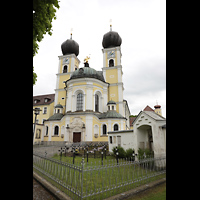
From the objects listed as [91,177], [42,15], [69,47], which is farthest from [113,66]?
[91,177]

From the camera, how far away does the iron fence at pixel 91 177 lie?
15.8 ft

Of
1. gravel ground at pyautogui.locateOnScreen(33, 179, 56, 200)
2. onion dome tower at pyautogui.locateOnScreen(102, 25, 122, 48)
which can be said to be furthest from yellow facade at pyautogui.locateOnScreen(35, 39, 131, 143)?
gravel ground at pyautogui.locateOnScreen(33, 179, 56, 200)

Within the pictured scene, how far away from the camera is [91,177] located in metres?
4.56

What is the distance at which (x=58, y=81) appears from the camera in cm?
3475

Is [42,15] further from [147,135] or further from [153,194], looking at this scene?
[147,135]

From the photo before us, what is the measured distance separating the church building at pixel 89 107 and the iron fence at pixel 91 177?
15214mm

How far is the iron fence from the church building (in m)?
15.2

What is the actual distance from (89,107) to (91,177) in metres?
21.0

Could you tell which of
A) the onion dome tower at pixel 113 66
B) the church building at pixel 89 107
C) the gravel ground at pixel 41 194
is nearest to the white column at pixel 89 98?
the church building at pixel 89 107

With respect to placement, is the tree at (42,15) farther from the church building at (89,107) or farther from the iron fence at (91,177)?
the church building at (89,107)

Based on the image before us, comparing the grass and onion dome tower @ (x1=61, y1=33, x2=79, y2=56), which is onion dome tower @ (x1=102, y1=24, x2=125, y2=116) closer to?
onion dome tower @ (x1=61, y1=33, x2=79, y2=56)

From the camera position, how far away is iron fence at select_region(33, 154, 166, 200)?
4812 mm
